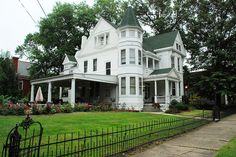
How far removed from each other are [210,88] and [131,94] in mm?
10440

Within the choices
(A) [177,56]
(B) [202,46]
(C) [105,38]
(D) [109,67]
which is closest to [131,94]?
(D) [109,67]

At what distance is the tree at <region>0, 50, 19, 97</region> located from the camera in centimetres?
3434

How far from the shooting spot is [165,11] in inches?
1761

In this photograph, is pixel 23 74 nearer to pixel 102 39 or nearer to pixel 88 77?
pixel 102 39

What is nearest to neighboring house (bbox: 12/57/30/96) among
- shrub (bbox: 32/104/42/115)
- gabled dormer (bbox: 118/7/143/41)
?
gabled dormer (bbox: 118/7/143/41)

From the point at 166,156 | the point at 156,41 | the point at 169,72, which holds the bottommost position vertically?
the point at 166,156

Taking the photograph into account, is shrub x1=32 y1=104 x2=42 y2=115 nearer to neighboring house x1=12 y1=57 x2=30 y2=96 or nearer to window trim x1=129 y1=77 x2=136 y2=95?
window trim x1=129 y1=77 x2=136 y2=95

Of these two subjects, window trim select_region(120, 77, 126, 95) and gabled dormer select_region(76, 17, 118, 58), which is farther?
gabled dormer select_region(76, 17, 118, 58)

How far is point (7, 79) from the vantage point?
113 feet

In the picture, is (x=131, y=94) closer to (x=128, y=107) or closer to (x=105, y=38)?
(x=128, y=107)

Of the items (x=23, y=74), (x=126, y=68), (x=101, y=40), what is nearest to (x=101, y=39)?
(x=101, y=40)

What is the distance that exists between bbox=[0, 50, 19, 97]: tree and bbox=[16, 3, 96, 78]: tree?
22.8 ft

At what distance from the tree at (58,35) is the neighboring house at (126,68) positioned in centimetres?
1128

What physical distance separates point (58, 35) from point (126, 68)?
22.6 meters
